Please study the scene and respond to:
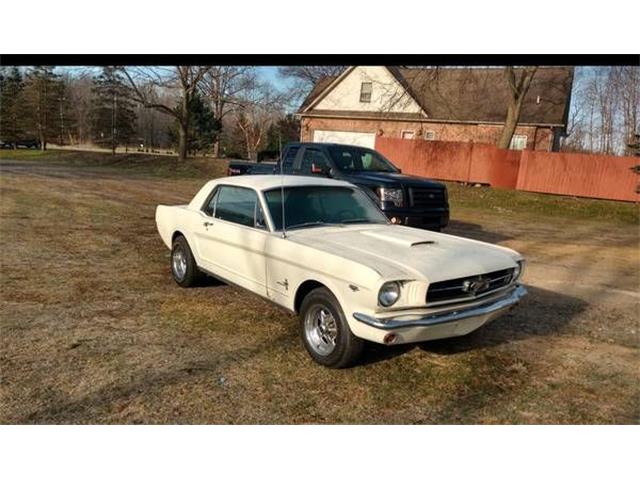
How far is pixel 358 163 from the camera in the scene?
29.6ft

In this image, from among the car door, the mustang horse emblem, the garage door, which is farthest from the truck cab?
the garage door

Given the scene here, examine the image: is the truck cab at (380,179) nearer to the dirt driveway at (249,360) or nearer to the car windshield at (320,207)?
the dirt driveway at (249,360)

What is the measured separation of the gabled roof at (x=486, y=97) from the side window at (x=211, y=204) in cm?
2208

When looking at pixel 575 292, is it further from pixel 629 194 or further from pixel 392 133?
pixel 392 133

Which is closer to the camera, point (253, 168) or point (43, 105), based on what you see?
point (253, 168)

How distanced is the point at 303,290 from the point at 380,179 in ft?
14.8

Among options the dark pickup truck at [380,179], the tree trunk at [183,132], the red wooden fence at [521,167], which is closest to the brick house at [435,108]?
the red wooden fence at [521,167]

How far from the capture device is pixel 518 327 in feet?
16.7

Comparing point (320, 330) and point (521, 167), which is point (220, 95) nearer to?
point (521, 167)

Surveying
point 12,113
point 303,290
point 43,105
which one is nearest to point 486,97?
point 303,290

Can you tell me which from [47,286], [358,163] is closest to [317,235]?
[47,286]

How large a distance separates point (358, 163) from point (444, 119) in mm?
21264

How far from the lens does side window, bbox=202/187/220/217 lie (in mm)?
5538

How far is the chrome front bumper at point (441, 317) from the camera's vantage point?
340 centimetres
